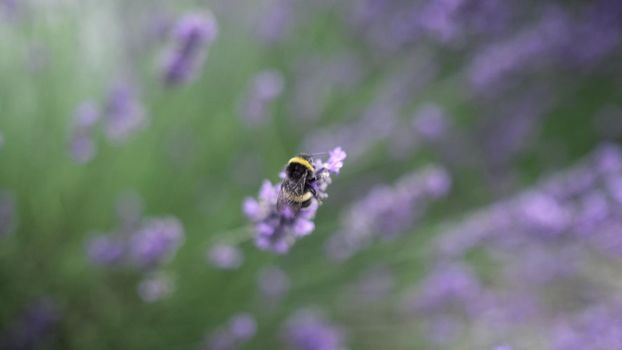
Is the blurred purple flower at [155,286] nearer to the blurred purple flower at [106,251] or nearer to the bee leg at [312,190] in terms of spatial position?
the blurred purple flower at [106,251]

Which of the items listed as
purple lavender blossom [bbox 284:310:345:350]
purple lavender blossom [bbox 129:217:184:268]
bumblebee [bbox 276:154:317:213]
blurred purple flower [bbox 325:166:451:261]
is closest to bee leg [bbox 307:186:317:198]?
bumblebee [bbox 276:154:317:213]

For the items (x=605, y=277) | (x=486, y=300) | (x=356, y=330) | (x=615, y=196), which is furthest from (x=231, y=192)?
(x=605, y=277)

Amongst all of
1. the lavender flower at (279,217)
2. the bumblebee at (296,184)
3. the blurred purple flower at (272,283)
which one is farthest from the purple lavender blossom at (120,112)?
the bumblebee at (296,184)

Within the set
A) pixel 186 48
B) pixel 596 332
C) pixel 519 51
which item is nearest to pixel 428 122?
pixel 519 51

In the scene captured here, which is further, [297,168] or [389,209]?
[389,209]

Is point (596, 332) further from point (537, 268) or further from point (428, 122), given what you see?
point (428, 122)
